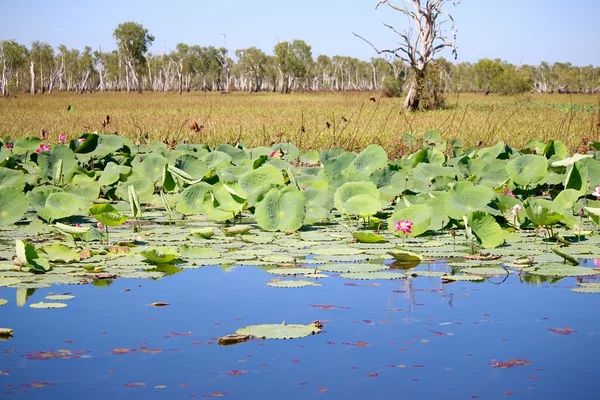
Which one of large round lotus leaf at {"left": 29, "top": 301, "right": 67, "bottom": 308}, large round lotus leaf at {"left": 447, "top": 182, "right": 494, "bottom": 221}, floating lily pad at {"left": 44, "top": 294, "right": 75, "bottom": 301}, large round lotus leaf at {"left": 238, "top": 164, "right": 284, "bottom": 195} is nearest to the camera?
large round lotus leaf at {"left": 29, "top": 301, "right": 67, "bottom": 308}

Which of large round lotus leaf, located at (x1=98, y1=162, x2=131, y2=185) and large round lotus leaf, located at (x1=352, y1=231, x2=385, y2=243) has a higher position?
large round lotus leaf, located at (x1=98, y1=162, x2=131, y2=185)

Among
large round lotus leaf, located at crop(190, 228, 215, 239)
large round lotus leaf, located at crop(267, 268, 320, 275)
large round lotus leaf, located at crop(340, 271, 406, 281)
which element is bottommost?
large round lotus leaf, located at crop(267, 268, 320, 275)

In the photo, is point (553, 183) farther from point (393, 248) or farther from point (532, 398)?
point (532, 398)

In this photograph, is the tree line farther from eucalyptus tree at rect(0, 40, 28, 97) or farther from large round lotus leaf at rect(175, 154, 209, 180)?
large round lotus leaf at rect(175, 154, 209, 180)

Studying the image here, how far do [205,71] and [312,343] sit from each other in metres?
72.4

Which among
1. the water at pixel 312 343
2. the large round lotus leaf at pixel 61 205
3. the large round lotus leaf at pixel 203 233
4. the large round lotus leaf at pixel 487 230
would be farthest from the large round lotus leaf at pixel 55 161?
the large round lotus leaf at pixel 487 230

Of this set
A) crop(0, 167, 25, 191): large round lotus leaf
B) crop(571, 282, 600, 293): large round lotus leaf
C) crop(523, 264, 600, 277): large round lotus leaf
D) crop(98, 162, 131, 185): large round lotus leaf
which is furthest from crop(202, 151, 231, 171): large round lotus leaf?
crop(571, 282, 600, 293): large round lotus leaf

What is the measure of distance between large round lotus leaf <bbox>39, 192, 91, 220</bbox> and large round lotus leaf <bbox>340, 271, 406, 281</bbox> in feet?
5.75

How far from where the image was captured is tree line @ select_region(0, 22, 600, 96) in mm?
55875

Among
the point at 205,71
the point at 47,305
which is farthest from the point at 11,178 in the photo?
the point at 205,71

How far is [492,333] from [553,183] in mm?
2718

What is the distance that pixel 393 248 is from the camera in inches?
142

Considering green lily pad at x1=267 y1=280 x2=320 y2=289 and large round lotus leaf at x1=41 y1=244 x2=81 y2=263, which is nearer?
green lily pad at x1=267 y1=280 x2=320 y2=289

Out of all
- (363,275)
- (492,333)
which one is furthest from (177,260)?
(492,333)
